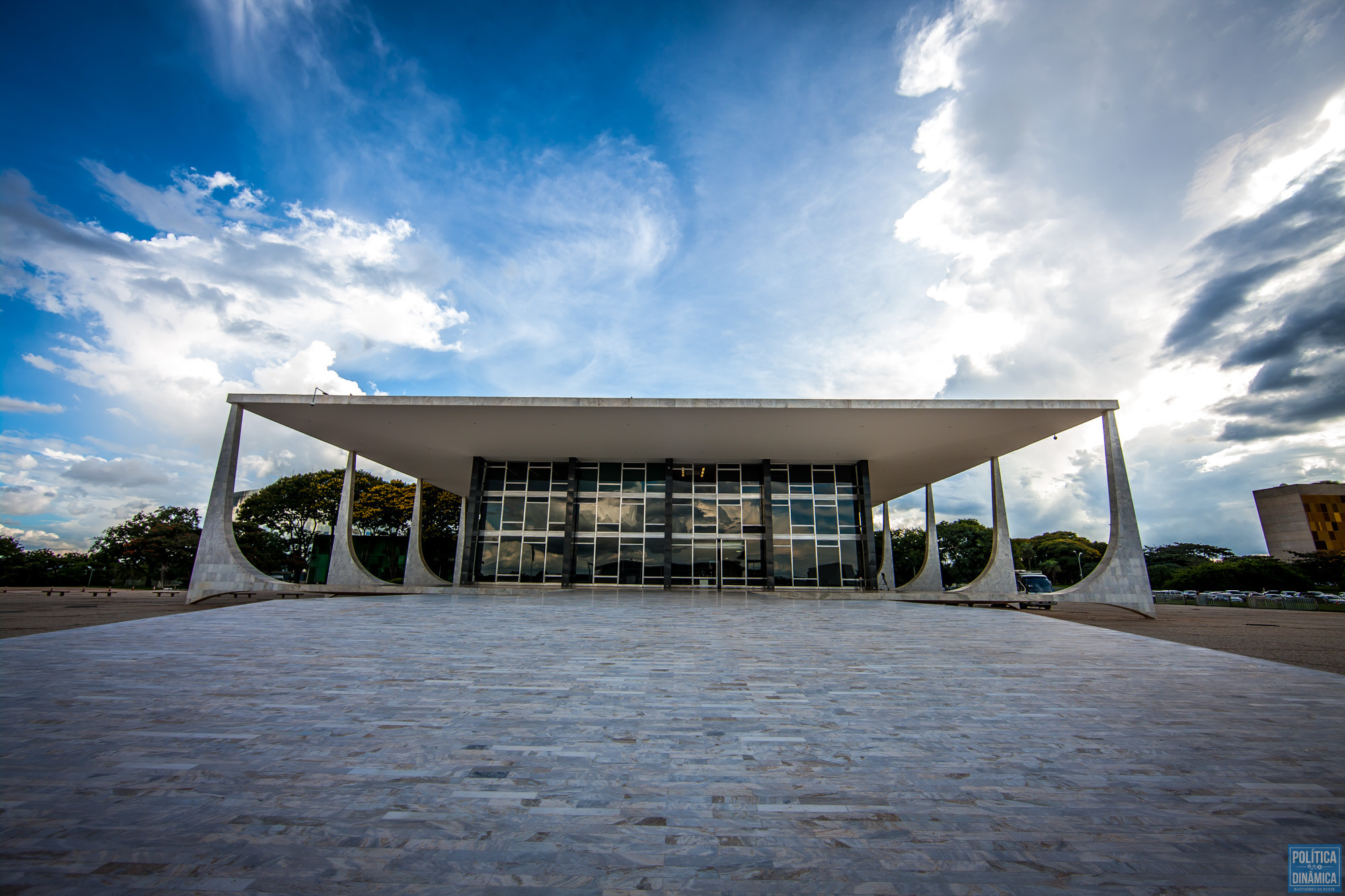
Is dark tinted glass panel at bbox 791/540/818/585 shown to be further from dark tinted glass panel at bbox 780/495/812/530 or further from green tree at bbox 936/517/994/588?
green tree at bbox 936/517/994/588

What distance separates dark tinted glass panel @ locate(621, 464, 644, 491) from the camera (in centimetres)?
2536

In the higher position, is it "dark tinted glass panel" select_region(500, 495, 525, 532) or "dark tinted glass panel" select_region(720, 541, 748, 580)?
"dark tinted glass panel" select_region(500, 495, 525, 532)

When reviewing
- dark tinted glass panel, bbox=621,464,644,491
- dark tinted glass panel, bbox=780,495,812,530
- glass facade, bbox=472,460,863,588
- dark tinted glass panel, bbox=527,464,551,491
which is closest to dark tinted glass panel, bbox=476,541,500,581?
glass facade, bbox=472,460,863,588

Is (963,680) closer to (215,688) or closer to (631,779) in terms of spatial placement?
(631,779)

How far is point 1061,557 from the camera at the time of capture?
6231 centimetres

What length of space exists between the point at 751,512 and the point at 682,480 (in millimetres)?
3650

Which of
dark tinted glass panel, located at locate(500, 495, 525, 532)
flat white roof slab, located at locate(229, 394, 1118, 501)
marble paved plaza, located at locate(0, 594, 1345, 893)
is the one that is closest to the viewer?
marble paved plaza, located at locate(0, 594, 1345, 893)

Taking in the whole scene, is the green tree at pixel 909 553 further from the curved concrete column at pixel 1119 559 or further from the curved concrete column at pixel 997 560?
the curved concrete column at pixel 1119 559

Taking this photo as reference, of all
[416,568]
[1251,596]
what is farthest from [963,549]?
[416,568]

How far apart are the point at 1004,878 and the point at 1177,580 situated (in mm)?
62219

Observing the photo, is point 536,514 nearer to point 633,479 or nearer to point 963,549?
point 633,479

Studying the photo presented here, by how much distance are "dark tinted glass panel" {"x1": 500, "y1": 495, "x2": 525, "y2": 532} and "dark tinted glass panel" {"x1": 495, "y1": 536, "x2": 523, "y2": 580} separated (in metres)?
0.48

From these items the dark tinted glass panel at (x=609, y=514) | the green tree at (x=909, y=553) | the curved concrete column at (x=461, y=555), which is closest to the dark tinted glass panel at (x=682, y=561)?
the dark tinted glass panel at (x=609, y=514)

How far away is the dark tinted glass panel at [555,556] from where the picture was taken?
24.6 metres
